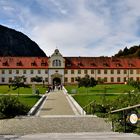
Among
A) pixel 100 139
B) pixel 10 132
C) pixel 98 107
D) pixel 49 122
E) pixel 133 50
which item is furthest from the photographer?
pixel 133 50

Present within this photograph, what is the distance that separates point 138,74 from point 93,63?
11688mm

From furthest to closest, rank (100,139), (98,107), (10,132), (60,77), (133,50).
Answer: (133,50) < (60,77) < (98,107) < (10,132) < (100,139)

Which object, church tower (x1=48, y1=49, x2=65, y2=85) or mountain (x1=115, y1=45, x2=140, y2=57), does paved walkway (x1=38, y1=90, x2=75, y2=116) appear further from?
mountain (x1=115, y1=45, x2=140, y2=57)

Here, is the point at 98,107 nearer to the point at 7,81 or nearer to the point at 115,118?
the point at 115,118

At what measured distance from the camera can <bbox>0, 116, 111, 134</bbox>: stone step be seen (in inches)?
661

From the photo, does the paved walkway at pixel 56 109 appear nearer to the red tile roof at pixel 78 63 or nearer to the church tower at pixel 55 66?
the church tower at pixel 55 66

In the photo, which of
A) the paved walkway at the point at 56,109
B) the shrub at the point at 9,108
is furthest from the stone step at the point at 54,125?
the paved walkway at the point at 56,109

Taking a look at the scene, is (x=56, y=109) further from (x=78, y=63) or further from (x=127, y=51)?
(x=127, y=51)

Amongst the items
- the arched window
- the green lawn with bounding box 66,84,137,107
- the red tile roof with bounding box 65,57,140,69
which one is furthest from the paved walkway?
the red tile roof with bounding box 65,57,140,69

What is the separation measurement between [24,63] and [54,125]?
8255cm

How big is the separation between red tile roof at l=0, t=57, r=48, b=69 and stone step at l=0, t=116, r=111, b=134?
7911cm

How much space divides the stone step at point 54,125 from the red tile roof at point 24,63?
79110 millimetres

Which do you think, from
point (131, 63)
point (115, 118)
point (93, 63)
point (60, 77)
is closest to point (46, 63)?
point (60, 77)

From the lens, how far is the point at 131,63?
330 feet
